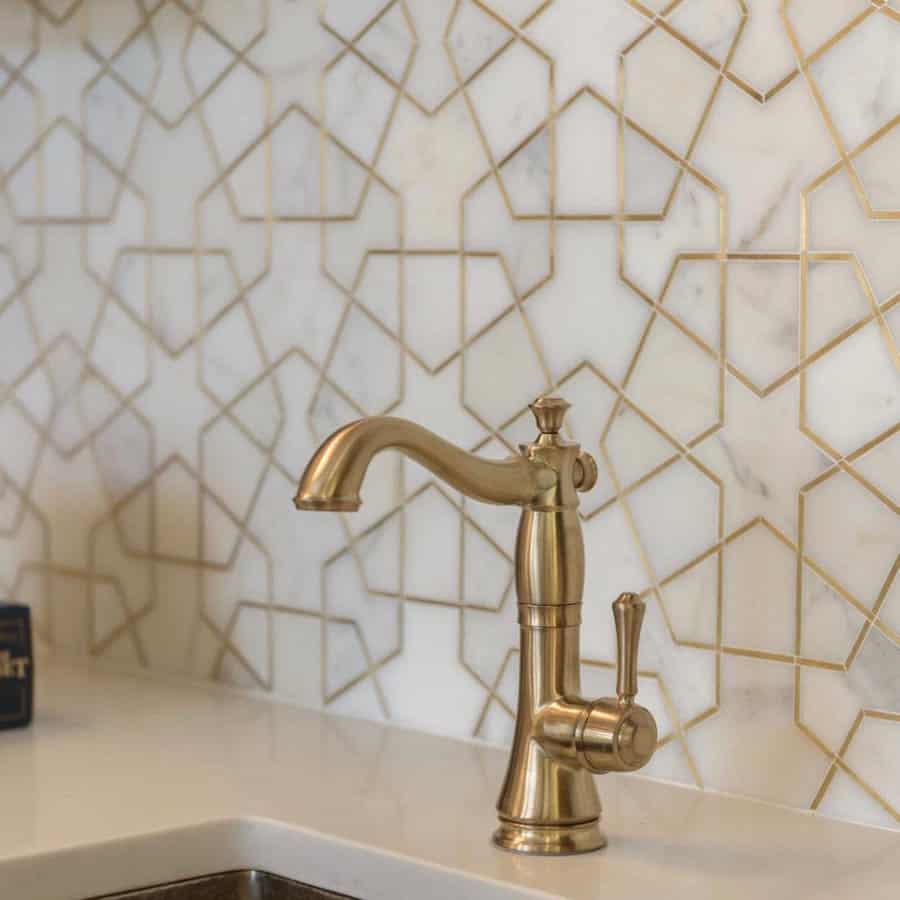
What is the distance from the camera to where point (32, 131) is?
1576mm

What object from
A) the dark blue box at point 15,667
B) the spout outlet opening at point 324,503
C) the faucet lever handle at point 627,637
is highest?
the spout outlet opening at point 324,503

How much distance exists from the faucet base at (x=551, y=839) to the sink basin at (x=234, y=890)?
0.35ft

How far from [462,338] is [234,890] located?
42 cm

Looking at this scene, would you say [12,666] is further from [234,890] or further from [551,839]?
[551,839]

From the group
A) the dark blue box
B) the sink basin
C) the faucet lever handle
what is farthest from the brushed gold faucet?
the dark blue box

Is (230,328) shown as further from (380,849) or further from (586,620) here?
(380,849)

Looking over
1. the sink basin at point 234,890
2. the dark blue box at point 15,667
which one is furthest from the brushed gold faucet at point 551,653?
the dark blue box at point 15,667

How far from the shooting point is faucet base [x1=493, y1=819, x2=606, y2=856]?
3.11 ft

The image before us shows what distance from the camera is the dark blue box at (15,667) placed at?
4.15 feet

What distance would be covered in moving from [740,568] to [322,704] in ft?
1.36

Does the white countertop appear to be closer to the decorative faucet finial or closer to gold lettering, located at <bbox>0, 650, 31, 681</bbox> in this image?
gold lettering, located at <bbox>0, 650, 31, 681</bbox>

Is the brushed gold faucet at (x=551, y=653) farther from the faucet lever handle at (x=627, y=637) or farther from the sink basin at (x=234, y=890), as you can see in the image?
the sink basin at (x=234, y=890)

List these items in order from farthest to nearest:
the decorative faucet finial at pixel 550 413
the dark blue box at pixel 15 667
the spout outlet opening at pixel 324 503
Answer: the dark blue box at pixel 15 667 → the decorative faucet finial at pixel 550 413 → the spout outlet opening at pixel 324 503

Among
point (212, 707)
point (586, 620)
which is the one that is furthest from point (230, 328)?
point (586, 620)
